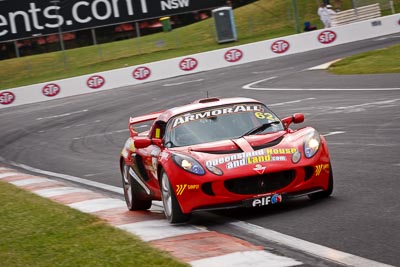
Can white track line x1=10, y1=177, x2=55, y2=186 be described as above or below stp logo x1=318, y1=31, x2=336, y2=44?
below

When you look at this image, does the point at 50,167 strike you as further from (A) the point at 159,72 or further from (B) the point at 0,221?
(A) the point at 159,72

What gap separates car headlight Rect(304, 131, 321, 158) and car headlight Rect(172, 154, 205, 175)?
1.10 m

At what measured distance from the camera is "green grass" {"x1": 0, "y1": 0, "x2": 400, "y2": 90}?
4875cm

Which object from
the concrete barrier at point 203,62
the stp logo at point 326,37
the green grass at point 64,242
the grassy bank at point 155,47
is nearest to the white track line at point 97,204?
the green grass at point 64,242

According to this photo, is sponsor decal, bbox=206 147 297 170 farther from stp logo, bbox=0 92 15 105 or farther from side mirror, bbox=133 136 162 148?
stp logo, bbox=0 92 15 105

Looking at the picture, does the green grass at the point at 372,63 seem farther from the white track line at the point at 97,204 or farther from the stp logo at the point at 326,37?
the white track line at the point at 97,204

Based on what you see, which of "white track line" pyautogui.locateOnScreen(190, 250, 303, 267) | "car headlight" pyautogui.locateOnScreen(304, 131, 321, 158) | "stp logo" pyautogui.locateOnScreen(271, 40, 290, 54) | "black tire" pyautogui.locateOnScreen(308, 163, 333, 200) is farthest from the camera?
"stp logo" pyautogui.locateOnScreen(271, 40, 290, 54)

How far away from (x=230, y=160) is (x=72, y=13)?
1805 inches

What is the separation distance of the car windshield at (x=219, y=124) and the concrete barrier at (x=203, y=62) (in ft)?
97.9

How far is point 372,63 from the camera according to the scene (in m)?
30.3

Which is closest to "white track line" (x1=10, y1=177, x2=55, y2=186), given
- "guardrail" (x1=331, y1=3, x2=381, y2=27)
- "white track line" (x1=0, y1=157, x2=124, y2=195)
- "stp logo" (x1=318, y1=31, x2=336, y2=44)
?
"white track line" (x1=0, y1=157, x2=124, y2=195)

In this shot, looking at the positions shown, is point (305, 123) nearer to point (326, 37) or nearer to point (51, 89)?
point (51, 89)

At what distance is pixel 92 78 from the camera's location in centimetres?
4050

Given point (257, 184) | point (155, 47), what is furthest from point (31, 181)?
point (155, 47)
